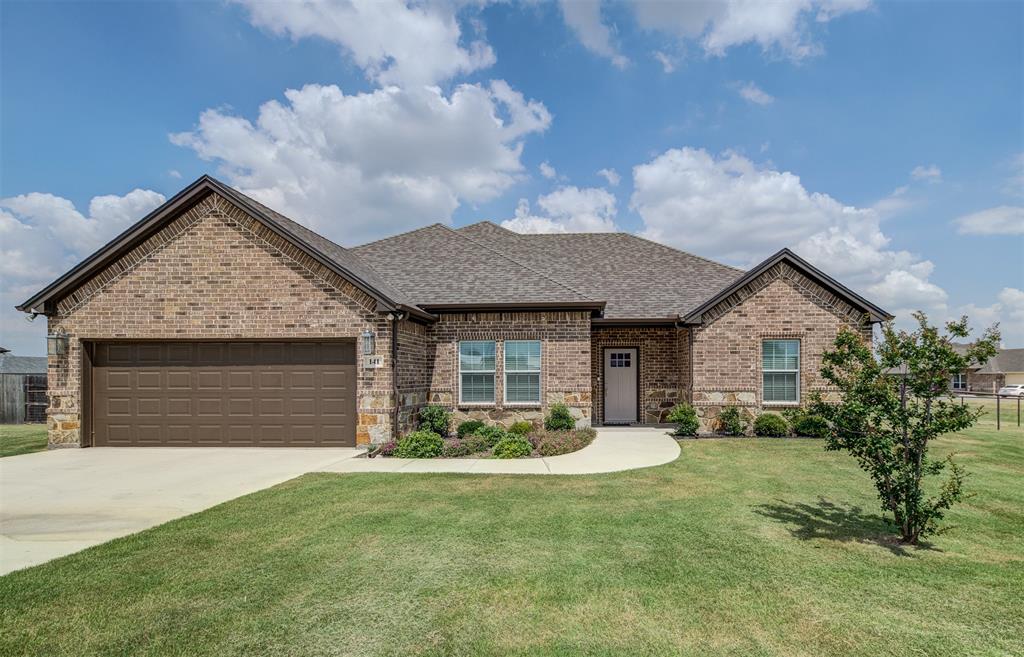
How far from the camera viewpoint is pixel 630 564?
5.13 m

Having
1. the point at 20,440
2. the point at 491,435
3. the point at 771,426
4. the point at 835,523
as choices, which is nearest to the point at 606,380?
the point at 771,426

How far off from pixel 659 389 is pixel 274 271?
11.7 m

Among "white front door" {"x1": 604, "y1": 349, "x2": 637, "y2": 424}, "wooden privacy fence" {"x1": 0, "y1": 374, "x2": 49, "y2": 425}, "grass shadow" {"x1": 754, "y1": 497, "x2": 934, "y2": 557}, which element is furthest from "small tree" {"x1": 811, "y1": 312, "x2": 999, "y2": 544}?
"wooden privacy fence" {"x1": 0, "y1": 374, "x2": 49, "y2": 425}

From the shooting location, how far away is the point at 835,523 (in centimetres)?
654

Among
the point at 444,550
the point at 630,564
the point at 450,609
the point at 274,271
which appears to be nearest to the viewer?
the point at 450,609

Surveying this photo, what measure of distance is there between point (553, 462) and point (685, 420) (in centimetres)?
524

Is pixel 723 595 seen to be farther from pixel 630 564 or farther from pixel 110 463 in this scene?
pixel 110 463

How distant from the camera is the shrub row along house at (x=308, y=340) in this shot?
40.5 feet

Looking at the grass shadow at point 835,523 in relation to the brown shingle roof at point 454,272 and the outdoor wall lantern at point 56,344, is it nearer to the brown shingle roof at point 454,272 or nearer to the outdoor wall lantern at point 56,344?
the brown shingle roof at point 454,272

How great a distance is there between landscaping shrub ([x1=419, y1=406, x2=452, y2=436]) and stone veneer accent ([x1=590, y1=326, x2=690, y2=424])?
17.3 ft

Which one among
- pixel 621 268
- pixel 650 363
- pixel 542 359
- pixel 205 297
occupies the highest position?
pixel 621 268

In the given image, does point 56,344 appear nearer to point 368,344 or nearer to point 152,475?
point 152,475

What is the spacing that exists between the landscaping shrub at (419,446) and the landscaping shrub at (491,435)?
1080 millimetres

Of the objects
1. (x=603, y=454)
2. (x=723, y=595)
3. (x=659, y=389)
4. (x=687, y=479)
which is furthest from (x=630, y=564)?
(x=659, y=389)
